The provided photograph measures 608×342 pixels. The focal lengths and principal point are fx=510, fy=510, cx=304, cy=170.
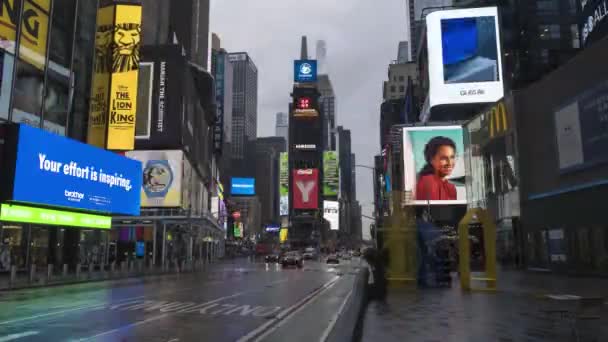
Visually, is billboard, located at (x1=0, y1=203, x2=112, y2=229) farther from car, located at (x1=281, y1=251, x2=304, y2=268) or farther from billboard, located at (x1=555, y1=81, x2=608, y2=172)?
billboard, located at (x1=555, y1=81, x2=608, y2=172)

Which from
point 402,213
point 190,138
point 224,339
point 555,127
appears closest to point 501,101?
point 555,127

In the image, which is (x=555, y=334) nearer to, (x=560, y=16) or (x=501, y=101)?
(x=501, y=101)

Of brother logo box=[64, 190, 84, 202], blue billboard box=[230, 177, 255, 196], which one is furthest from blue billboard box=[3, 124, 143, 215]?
blue billboard box=[230, 177, 255, 196]

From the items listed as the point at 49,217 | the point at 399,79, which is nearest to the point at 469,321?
the point at 49,217

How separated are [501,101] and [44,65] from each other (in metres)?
36.9

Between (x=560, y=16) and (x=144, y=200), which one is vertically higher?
(x=560, y=16)

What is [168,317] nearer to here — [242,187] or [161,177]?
[161,177]

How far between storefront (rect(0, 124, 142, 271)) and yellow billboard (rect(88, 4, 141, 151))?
12.9ft

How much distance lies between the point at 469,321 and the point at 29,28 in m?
37.0

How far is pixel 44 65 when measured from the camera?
3900cm

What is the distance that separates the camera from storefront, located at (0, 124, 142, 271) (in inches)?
1318

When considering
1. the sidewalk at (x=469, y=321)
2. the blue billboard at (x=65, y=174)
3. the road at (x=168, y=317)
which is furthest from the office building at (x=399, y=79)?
the road at (x=168, y=317)

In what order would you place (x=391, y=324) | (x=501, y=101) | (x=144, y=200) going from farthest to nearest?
(x=144, y=200), (x=501, y=101), (x=391, y=324)

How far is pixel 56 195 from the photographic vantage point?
3656 cm
